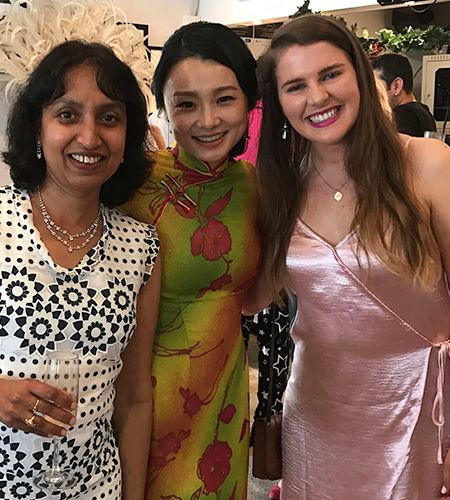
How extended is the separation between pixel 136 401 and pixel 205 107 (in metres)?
0.69

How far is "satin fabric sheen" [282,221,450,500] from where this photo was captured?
162 cm

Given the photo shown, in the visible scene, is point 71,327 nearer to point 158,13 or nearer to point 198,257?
point 198,257

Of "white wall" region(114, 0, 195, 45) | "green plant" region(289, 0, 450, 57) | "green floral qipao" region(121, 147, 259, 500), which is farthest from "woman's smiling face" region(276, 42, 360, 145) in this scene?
"white wall" region(114, 0, 195, 45)

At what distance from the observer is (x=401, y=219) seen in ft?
5.12

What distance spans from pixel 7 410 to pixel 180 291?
1.80ft

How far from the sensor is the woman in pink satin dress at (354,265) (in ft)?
5.17

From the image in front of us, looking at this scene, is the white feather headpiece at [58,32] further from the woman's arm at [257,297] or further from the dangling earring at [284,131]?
the woman's arm at [257,297]

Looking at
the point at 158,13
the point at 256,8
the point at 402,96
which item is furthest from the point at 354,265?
the point at 158,13

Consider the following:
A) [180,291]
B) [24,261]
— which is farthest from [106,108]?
[180,291]

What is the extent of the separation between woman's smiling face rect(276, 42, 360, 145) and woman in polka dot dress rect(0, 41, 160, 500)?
40cm

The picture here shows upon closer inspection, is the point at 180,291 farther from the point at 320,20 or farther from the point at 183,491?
the point at 320,20

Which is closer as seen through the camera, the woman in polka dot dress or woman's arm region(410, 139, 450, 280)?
the woman in polka dot dress

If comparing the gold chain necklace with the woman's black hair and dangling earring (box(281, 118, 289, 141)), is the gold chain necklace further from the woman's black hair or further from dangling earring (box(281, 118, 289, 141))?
dangling earring (box(281, 118, 289, 141))

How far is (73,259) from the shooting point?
4.27ft
